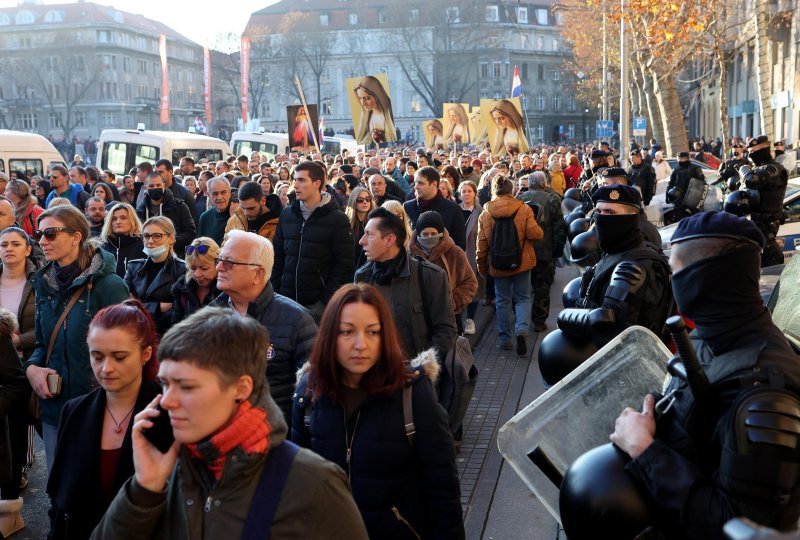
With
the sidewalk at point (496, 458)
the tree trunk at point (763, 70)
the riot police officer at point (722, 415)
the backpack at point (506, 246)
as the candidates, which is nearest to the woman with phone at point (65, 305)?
the sidewalk at point (496, 458)

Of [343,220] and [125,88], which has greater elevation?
[125,88]

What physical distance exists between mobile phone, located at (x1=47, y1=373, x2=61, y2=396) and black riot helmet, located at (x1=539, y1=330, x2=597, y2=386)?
2.46m

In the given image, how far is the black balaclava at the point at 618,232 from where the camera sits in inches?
186

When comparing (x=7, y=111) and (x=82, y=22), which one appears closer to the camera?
(x=7, y=111)

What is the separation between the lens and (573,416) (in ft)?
10.8

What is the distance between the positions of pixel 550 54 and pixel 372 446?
108 m

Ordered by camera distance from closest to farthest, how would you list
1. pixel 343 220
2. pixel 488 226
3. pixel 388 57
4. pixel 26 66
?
pixel 343 220, pixel 488 226, pixel 26 66, pixel 388 57

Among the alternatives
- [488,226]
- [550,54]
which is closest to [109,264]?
[488,226]

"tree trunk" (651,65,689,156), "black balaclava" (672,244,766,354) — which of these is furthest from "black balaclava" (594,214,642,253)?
"tree trunk" (651,65,689,156)

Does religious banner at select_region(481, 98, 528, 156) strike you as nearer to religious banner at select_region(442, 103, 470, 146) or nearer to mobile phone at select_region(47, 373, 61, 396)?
religious banner at select_region(442, 103, 470, 146)

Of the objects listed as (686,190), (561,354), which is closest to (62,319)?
(561,354)

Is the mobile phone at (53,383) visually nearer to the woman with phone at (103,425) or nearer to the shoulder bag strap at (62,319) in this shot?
the shoulder bag strap at (62,319)

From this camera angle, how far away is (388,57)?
329ft

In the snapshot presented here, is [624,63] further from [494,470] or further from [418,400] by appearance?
[418,400]
